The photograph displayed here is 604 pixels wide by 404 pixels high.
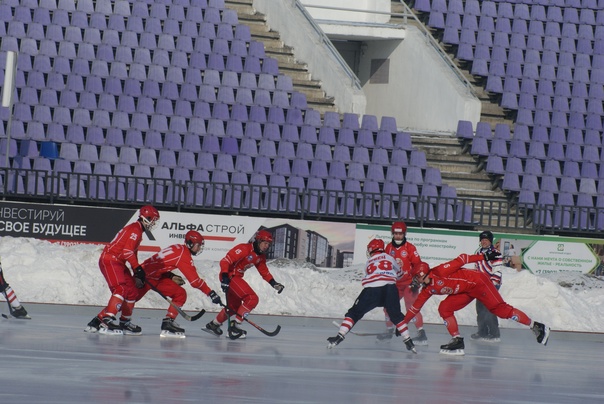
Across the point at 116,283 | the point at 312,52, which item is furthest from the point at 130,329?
the point at 312,52

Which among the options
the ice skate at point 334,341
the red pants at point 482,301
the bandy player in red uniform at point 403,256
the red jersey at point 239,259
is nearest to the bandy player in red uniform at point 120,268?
the red jersey at point 239,259

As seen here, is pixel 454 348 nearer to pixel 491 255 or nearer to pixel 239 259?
pixel 491 255

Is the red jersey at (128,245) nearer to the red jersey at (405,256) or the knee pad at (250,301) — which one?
the knee pad at (250,301)

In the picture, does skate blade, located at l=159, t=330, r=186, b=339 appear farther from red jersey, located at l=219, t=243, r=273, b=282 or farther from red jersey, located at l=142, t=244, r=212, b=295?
red jersey, located at l=219, t=243, r=273, b=282

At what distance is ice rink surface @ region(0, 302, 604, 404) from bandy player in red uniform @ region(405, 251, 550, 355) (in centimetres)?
49

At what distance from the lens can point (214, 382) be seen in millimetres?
10992

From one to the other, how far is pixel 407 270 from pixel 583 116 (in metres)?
16.2

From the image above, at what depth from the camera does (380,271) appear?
52.1 ft

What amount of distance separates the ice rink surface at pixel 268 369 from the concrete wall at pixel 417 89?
13460 mm

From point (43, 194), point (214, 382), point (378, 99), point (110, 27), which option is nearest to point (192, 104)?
point (110, 27)

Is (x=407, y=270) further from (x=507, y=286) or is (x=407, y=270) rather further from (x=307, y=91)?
(x=307, y=91)

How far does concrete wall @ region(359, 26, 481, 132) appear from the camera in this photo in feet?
104

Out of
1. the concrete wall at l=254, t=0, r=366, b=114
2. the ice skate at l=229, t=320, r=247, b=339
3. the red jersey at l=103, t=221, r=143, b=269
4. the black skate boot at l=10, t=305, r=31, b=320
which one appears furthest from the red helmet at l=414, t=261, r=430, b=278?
the concrete wall at l=254, t=0, r=366, b=114

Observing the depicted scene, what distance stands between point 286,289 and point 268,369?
898cm
